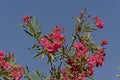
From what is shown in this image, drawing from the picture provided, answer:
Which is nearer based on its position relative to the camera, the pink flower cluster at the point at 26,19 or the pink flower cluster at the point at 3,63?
the pink flower cluster at the point at 3,63

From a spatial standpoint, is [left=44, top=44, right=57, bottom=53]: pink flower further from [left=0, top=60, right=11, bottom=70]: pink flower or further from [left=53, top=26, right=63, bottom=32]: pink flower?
[left=0, top=60, right=11, bottom=70]: pink flower

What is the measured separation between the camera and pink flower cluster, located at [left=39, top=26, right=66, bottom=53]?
8.63m

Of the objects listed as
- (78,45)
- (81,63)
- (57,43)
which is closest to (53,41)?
(57,43)

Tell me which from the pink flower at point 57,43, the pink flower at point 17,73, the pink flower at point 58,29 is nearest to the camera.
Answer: the pink flower at point 17,73

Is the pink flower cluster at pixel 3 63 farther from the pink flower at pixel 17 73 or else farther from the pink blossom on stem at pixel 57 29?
the pink blossom on stem at pixel 57 29

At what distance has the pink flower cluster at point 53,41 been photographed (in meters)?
8.63

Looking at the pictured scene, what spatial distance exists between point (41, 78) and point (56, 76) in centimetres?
34

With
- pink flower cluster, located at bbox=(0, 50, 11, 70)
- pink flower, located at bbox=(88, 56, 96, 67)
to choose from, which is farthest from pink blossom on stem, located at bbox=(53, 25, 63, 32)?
pink flower cluster, located at bbox=(0, 50, 11, 70)

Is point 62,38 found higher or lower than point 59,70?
higher

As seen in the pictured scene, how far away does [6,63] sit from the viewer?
8398 mm

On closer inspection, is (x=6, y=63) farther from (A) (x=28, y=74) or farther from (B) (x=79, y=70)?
(B) (x=79, y=70)

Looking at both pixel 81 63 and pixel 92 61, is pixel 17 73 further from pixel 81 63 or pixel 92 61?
pixel 92 61

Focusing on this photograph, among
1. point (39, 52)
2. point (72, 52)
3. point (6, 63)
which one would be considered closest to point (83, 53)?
point (72, 52)

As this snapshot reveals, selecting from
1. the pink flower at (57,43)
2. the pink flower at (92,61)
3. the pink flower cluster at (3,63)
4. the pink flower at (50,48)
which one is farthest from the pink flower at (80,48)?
the pink flower cluster at (3,63)
